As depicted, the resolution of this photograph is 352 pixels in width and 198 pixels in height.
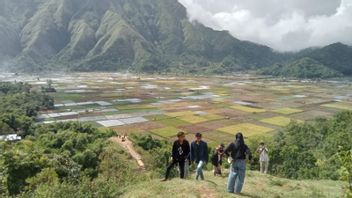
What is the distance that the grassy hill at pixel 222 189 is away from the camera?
626 inches

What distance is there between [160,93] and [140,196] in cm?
12207

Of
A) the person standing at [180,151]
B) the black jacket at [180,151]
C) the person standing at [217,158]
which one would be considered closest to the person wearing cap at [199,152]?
the person standing at [180,151]

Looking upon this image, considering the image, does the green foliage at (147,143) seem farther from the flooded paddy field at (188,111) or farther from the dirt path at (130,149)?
the flooded paddy field at (188,111)

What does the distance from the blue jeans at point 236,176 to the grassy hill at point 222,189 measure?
0.39 metres

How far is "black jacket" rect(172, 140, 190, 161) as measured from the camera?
1670cm

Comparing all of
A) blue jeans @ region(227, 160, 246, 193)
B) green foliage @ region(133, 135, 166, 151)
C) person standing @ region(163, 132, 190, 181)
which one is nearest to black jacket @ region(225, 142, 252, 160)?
blue jeans @ region(227, 160, 246, 193)

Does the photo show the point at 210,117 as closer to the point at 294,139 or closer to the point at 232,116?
the point at 232,116

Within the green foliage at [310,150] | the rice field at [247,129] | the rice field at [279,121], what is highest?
the green foliage at [310,150]

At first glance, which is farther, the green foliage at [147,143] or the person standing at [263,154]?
the green foliage at [147,143]

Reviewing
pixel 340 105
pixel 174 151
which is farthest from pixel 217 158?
pixel 340 105

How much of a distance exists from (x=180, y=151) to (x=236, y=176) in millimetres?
2845

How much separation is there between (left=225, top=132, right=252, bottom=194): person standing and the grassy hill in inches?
21.4

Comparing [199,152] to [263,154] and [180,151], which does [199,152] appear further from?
[263,154]

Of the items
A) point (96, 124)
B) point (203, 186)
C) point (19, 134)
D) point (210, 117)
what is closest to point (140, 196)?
point (203, 186)
